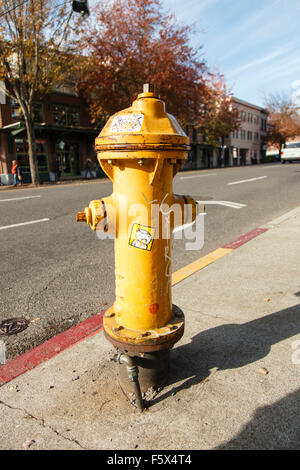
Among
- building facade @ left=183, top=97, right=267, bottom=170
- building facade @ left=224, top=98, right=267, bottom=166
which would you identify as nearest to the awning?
building facade @ left=183, top=97, right=267, bottom=170

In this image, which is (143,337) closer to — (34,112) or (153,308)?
(153,308)

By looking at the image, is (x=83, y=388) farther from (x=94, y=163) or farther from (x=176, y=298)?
(x=94, y=163)

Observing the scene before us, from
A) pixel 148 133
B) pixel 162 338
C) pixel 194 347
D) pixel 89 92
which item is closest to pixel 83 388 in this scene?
pixel 162 338

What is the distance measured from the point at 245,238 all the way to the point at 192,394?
12.6 ft

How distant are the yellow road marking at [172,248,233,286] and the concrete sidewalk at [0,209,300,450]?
2.50ft

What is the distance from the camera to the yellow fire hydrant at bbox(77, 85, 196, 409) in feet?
5.66

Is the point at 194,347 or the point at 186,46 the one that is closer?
the point at 194,347

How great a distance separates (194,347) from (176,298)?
80 centimetres

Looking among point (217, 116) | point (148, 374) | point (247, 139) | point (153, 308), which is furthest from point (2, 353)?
point (247, 139)

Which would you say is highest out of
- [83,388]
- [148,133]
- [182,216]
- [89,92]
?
[89,92]

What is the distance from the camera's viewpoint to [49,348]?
2564 millimetres

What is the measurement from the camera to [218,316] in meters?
2.92

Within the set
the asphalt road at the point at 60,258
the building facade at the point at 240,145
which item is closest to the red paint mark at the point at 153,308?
the asphalt road at the point at 60,258

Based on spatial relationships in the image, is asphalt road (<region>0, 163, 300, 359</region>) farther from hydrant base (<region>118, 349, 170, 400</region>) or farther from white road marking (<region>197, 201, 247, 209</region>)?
hydrant base (<region>118, 349, 170, 400</region>)
